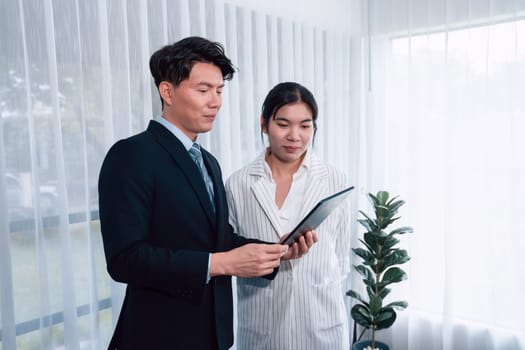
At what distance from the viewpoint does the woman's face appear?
152cm

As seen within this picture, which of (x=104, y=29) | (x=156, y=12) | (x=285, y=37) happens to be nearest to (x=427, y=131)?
(x=285, y=37)

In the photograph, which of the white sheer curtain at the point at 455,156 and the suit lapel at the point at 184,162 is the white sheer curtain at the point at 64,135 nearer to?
the suit lapel at the point at 184,162

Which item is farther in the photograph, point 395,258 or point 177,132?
point 395,258

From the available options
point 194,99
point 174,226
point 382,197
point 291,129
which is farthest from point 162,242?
point 382,197

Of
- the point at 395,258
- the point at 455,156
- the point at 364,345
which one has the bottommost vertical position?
the point at 364,345

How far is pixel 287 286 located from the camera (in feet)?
4.92

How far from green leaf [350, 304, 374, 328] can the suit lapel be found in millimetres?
1696

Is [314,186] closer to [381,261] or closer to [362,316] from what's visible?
[381,261]

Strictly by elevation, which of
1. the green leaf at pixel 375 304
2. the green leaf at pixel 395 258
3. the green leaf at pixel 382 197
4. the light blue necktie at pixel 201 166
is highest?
the light blue necktie at pixel 201 166

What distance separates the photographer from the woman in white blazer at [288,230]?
4.91 ft

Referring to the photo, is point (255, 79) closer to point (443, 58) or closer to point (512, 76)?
point (443, 58)

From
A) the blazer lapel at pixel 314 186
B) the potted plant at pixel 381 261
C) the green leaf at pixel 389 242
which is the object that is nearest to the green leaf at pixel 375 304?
the potted plant at pixel 381 261

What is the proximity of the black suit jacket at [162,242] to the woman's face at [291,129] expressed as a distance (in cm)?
42

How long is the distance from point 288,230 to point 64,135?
0.85 metres
